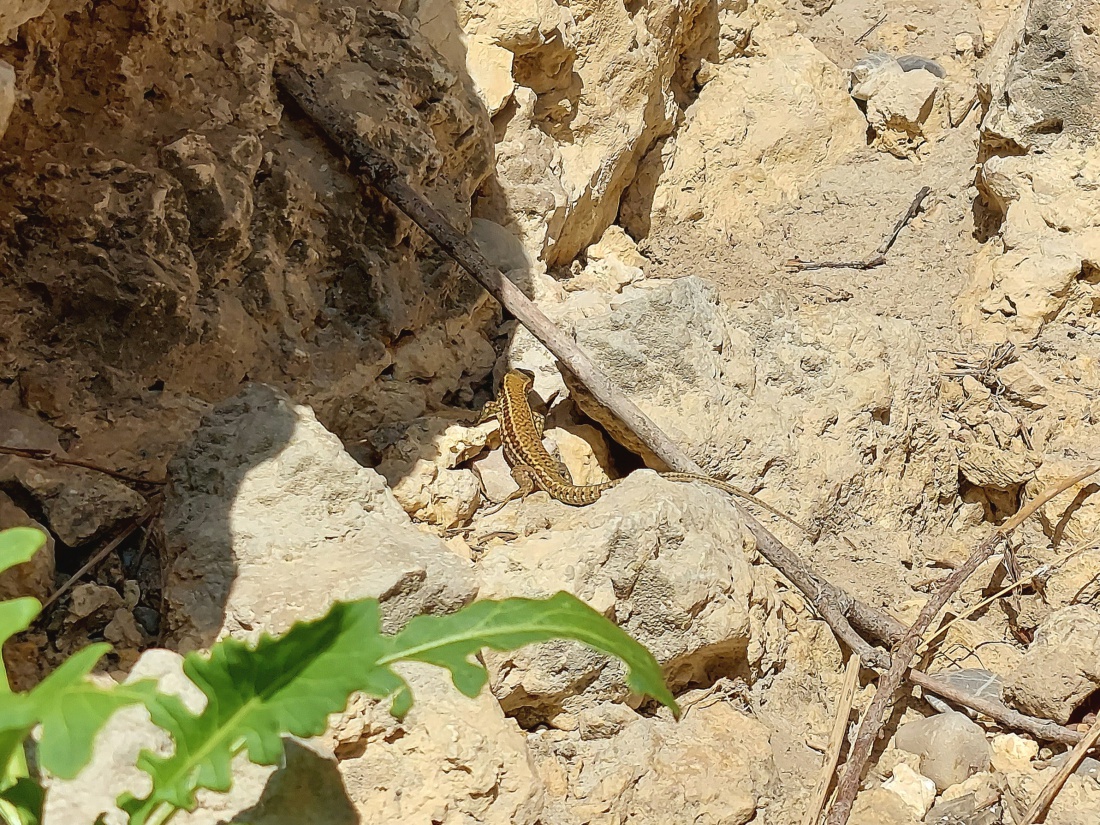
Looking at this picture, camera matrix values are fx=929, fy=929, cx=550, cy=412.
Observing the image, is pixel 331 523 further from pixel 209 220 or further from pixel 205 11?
pixel 205 11

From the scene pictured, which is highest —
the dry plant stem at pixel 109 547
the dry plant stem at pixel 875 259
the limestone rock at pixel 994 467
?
the dry plant stem at pixel 109 547

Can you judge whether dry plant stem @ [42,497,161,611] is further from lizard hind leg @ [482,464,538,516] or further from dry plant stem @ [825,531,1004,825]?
dry plant stem @ [825,531,1004,825]

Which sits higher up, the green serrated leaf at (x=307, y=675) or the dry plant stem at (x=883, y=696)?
the green serrated leaf at (x=307, y=675)

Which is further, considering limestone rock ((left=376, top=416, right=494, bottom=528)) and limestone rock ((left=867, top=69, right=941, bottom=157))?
limestone rock ((left=867, top=69, right=941, bottom=157))

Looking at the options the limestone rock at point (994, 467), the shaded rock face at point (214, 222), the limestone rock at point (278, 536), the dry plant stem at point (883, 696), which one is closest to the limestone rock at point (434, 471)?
the shaded rock face at point (214, 222)

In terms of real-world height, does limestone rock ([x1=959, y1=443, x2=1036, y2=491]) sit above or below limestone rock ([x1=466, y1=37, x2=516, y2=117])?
below

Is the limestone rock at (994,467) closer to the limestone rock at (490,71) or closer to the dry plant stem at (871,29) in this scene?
the limestone rock at (490,71)

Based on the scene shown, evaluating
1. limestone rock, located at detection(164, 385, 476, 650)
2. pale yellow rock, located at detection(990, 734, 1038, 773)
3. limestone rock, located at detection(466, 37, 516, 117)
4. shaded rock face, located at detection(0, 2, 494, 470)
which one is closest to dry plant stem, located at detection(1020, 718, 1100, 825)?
pale yellow rock, located at detection(990, 734, 1038, 773)

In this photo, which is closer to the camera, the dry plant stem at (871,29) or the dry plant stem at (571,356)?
the dry plant stem at (571,356)
